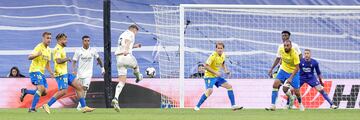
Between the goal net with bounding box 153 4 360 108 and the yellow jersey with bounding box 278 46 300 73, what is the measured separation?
410 cm

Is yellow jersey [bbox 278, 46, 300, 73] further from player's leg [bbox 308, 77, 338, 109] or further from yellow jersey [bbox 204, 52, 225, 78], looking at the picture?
player's leg [bbox 308, 77, 338, 109]

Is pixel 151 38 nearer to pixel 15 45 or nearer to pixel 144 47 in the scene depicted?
pixel 144 47

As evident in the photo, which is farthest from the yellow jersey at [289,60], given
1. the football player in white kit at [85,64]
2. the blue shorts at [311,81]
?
the football player in white kit at [85,64]

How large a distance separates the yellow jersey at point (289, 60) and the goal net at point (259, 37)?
13.4 ft

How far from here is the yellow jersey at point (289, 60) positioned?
74.6 feet

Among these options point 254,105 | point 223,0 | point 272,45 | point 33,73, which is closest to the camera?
point 33,73

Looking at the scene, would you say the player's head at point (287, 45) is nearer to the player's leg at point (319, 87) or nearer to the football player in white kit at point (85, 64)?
the player's leg at point (319, 87)

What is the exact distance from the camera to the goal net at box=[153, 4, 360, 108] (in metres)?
27.9

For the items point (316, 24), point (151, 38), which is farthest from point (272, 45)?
point (151, 38)

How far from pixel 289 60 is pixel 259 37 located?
605 centimetres

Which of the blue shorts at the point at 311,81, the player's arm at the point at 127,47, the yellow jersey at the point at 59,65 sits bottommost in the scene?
the blue shorts at the point at 311,81

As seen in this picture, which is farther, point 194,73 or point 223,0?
point 223,0

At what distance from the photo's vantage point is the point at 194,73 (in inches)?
1088

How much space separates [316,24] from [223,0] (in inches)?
140
